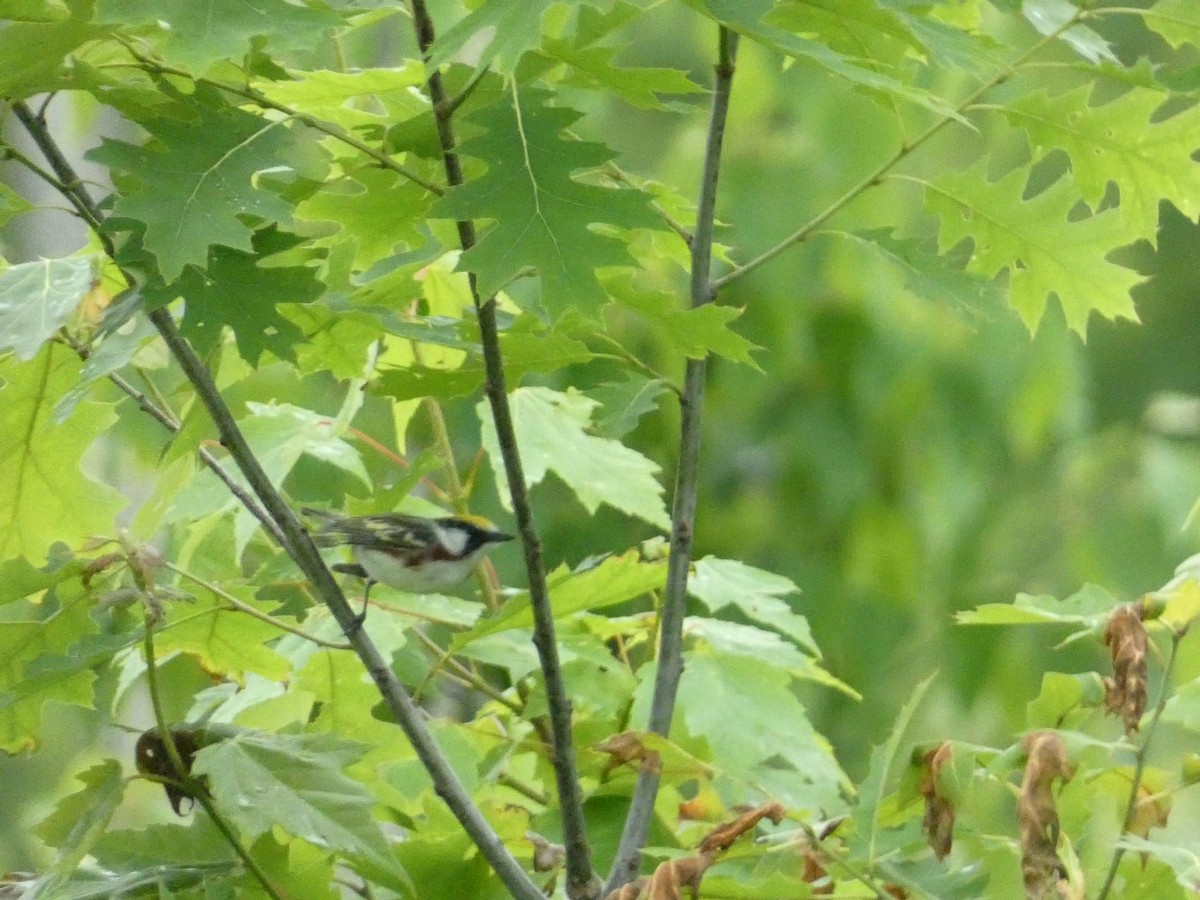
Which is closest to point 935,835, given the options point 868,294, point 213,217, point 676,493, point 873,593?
point 676,493

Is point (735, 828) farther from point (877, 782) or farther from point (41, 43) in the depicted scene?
point (41, 43)

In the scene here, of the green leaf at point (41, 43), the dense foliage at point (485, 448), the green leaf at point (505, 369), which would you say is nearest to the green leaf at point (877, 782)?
the dense foliage at point (485, 448)

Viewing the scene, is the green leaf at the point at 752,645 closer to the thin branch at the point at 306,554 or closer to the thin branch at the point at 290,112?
the thin branch at the point at 306,554

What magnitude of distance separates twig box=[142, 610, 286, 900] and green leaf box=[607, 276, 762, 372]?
40 centimetres

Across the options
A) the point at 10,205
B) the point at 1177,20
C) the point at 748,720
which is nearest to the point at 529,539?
the point at 748,720

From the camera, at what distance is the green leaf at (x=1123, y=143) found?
114 centimetres

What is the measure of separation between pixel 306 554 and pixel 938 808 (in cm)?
46

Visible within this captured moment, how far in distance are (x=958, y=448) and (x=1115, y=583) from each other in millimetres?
582

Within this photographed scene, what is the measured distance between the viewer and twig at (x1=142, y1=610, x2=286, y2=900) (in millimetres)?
936

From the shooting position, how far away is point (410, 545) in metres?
1.39

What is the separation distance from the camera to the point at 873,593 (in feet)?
14.0

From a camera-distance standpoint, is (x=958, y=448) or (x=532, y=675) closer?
(x=532, y=675)

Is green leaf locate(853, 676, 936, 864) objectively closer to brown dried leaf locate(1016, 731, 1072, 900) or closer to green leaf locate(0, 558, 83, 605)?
brown dried leaf locate(1016, 731, 1072, 900)

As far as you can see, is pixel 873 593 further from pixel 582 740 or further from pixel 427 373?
pixel 427 373
